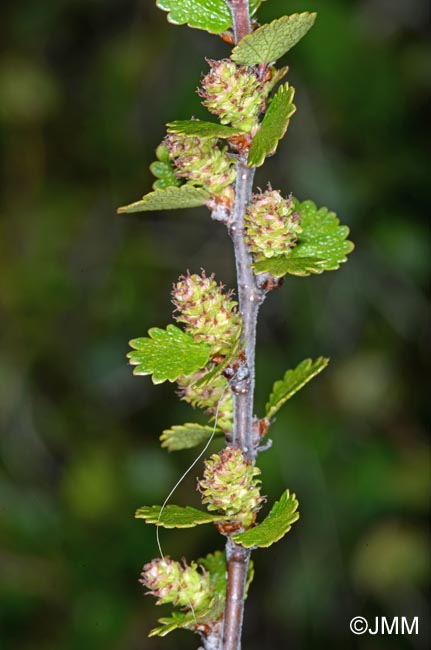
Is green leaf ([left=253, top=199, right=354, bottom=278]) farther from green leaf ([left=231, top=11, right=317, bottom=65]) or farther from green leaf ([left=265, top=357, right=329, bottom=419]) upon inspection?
green leaf ([left=231, top=11, right=317, bottom=65])

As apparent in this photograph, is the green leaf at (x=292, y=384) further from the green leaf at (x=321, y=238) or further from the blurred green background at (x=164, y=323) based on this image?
the blurred green background at (x=164, y=323)

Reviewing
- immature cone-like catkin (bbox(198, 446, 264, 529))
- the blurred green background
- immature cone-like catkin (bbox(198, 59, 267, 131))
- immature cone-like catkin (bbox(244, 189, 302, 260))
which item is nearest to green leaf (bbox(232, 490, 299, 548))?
immature cone-like catkin (bbox(198, 446, 264, 529))

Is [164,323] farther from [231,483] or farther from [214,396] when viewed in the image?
[231,483]

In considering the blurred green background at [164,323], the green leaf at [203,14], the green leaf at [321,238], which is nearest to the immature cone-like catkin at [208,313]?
the green leaf at [321,238]

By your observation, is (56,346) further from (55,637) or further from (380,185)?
(380,185)

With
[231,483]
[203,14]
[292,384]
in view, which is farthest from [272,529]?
[203,14]

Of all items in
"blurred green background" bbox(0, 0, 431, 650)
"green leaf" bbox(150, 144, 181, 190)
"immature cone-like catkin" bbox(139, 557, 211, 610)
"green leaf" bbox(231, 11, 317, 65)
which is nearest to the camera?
"green leaf" bbox(231, 11, 317, 65)

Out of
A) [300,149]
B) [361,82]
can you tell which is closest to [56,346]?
[300,149]
